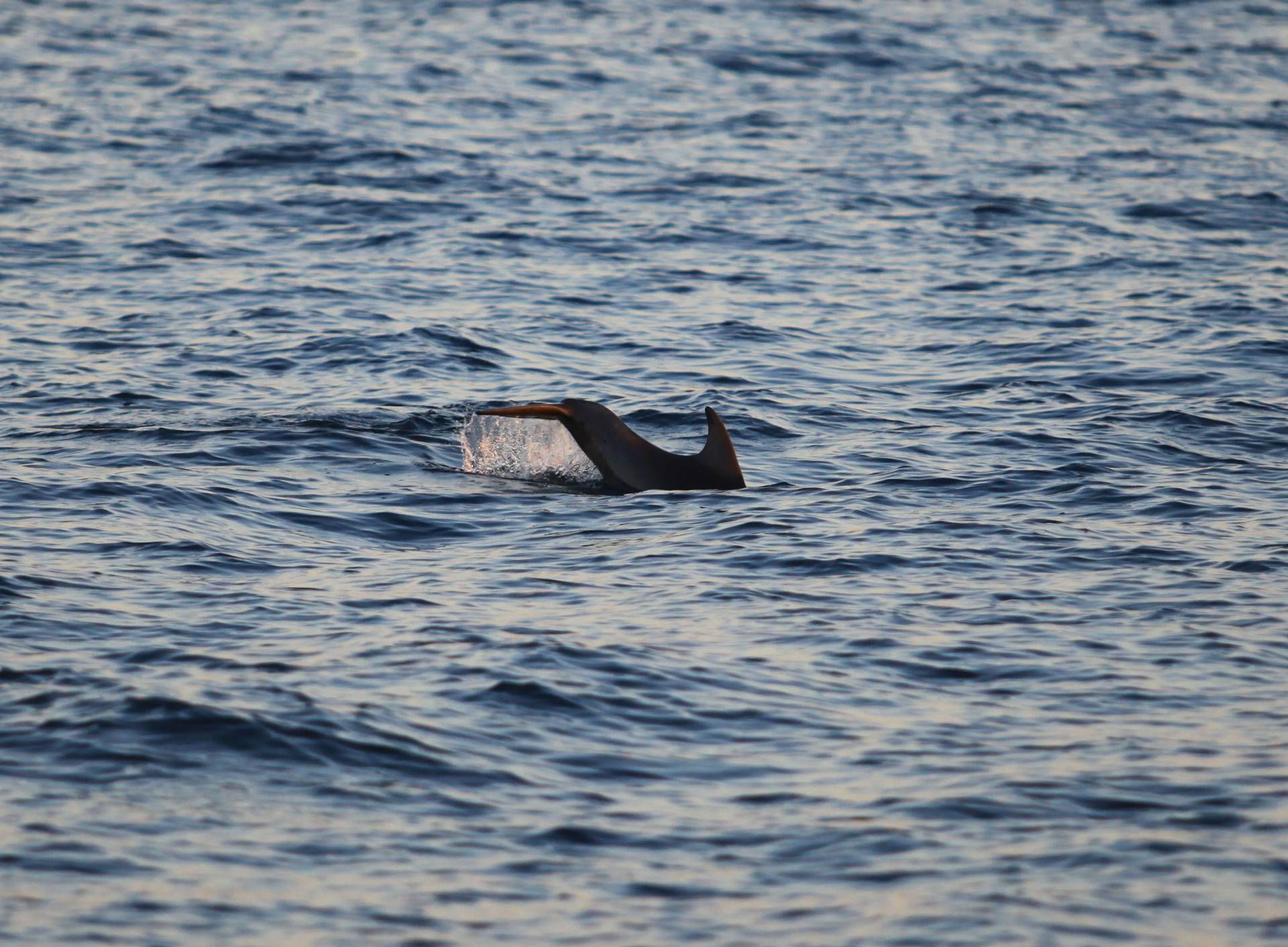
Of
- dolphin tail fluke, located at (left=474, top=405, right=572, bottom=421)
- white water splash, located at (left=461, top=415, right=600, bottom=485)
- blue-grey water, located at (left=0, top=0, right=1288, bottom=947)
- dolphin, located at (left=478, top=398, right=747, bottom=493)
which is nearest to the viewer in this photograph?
blue-grey water, located at (left=0, top=0, right=1288, bottom=947)

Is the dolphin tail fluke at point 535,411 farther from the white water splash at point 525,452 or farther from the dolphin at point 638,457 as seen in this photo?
the white water splash at point 525,452

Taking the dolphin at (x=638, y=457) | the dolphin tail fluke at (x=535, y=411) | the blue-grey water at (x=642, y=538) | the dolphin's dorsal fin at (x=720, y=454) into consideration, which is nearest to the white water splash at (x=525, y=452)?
the blue-grey water at (x=642, y=538)

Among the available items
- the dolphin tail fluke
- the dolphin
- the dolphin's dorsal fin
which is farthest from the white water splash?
the dolphin's dorsal fin

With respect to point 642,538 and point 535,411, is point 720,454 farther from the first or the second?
point 535,411

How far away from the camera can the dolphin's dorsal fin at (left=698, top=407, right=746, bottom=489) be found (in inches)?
602

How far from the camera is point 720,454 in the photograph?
50.6 ft

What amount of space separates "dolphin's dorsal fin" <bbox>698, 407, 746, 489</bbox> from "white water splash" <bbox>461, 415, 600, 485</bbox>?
46.5 inches

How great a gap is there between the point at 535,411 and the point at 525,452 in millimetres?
1771

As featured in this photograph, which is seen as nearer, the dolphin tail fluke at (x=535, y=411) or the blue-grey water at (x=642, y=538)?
the blue-grey water at (x=642, y=538)

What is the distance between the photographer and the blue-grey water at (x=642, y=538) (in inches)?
351

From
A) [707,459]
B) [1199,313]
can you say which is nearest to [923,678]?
[707,459]

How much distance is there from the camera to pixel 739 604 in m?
12.7

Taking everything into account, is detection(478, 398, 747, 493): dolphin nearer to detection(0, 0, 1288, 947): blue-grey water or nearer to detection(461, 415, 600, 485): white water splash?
detection(0, 0, 1288, 947): blue-grey water

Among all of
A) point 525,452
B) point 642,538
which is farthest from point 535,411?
point 525,452
